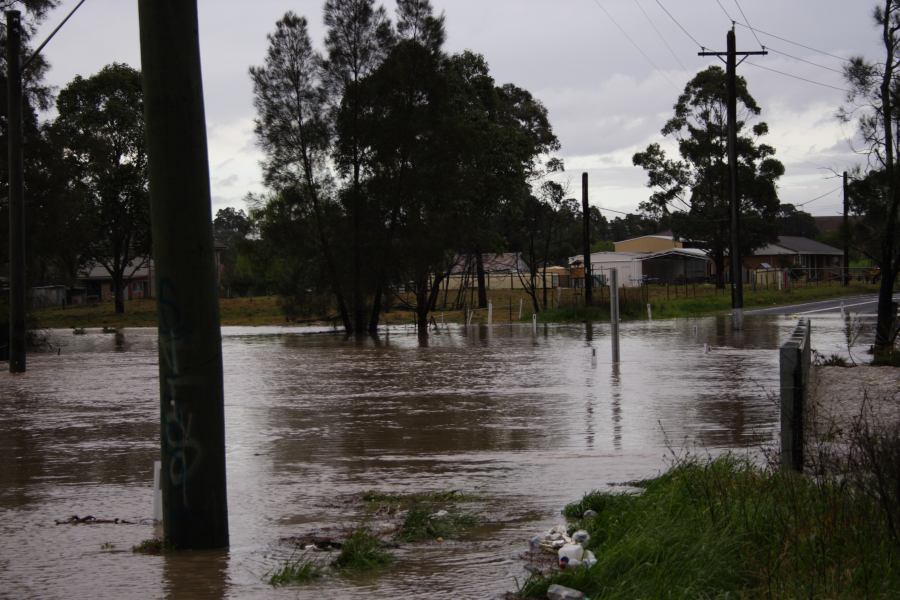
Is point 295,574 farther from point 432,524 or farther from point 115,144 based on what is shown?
point 115,144

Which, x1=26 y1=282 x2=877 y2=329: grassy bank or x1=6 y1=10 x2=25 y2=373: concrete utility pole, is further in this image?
x1=26 y1=282 x2=877 y2=329: grassy bank

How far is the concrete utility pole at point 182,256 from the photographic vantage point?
668 cm

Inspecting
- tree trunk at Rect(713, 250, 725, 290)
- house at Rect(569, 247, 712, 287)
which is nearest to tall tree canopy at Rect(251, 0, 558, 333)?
tree trunk at Rect(713, 250, 725, 290)

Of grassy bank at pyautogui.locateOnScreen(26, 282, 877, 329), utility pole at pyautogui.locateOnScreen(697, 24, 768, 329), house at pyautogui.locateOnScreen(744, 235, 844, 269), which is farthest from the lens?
house at pyautogui.locateOnScreen(744, 235, 844, 269)

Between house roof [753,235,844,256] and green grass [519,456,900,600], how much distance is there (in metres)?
98.6

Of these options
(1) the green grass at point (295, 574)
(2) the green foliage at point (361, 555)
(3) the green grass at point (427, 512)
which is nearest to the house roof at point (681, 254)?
(3) the green grass at point (427, 512)

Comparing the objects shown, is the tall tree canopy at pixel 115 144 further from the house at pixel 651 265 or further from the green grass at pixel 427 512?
the green grass at pixel 427 512

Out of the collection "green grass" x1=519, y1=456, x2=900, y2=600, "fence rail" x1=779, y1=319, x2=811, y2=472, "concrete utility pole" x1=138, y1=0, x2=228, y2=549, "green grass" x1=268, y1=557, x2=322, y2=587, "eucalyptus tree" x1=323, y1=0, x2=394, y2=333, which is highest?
"eucalyptus tree" x1=323, y1=0, x2=394, y2=333

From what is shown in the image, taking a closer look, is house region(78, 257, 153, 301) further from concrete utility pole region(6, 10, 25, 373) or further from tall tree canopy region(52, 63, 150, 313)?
concrete utility pole region(6, 10, 25, 373)

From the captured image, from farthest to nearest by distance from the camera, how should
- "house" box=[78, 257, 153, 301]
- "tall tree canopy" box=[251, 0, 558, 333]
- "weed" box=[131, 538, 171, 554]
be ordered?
"house" box=[78, 257, 153, 301], "tall tree canopy" box=[251, 0, 558, 333], "weed" box=[131, 538, 171, 554]

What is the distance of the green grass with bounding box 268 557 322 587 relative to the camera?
6.33m

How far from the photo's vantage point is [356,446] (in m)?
12.9

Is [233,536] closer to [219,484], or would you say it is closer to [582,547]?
[219,484]

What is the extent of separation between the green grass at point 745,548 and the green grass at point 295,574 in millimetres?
1324
